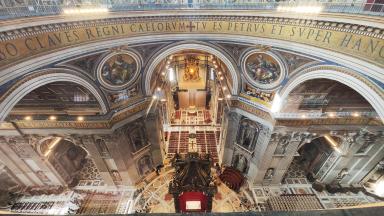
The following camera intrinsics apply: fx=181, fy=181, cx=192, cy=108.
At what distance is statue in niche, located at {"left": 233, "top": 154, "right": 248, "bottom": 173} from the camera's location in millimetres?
15891

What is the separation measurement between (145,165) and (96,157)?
171 inches

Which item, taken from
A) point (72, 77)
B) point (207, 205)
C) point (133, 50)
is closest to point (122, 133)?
point (72, 77)

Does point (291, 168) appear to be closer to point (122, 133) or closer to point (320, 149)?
point (320, 149)

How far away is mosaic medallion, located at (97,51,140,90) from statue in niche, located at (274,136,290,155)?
11.2 metres

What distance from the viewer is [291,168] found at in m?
17.6

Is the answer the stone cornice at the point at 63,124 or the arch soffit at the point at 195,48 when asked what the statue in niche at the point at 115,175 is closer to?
the stone cornice at the point at 63,124

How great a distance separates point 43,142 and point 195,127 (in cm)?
1523

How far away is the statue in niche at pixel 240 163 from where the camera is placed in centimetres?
1589

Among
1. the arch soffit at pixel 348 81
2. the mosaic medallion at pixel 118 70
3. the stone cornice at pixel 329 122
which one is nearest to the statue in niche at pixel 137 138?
the mosaic medallion at pixel 118 70

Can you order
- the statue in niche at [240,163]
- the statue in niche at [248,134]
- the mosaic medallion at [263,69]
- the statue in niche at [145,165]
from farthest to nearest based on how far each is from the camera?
1. the statue in niche at [145,165]
2. the statue in niche at [240,163]
3. the statue in niche at [248,134]
4. the mosaic medallion at [263,69]

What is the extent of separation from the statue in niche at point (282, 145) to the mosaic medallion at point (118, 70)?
1117 cm

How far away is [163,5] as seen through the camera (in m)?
10.7

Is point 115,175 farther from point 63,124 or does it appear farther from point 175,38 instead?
point 175,38

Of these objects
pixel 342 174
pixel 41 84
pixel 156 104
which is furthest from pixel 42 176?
pixel 342 174
